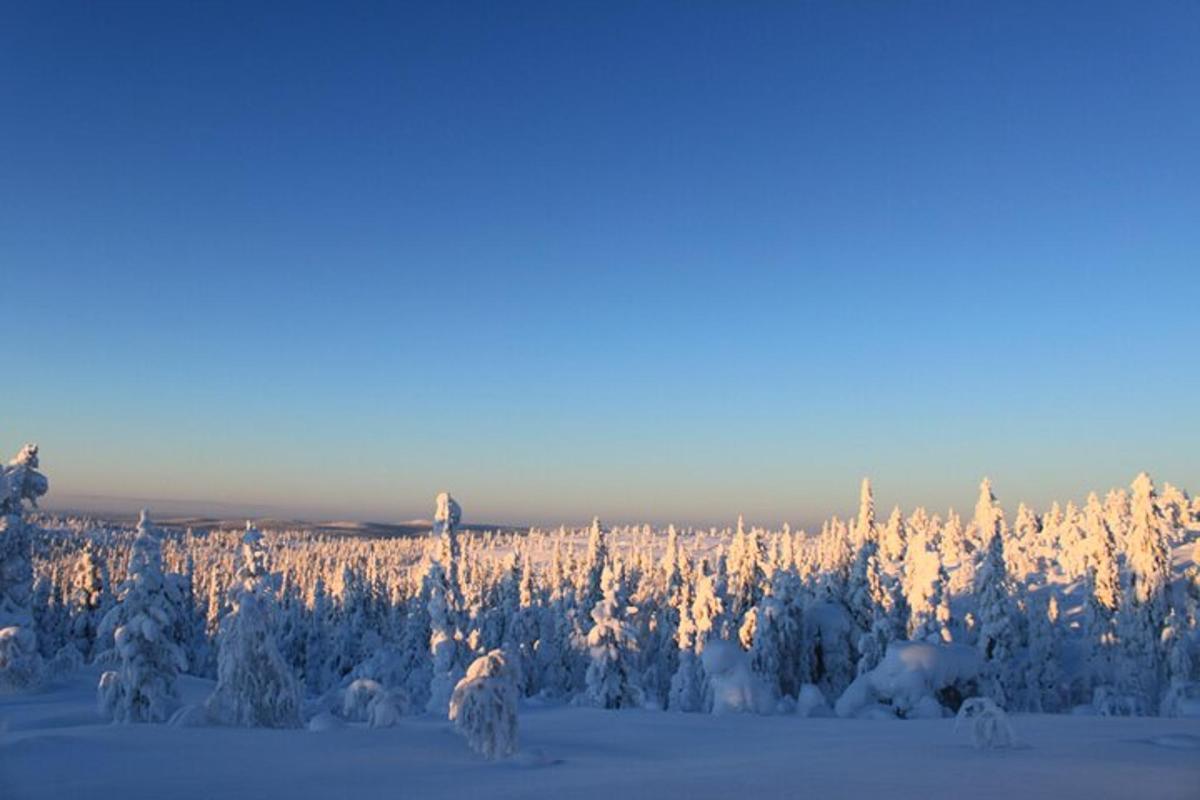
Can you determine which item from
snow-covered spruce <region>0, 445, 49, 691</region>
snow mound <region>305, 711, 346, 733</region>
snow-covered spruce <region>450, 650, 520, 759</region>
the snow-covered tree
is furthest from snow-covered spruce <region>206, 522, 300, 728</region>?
the snow-covered tree

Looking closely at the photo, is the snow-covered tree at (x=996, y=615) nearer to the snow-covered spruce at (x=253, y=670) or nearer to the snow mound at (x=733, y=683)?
the snow mound at (x=733, y=683)

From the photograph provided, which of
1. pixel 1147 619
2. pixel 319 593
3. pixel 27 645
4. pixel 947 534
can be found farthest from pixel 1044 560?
pixel 27 645

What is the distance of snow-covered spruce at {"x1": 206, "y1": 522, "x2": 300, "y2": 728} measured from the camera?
19359 mm

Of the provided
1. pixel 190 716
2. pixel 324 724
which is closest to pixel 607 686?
pixel 190 716

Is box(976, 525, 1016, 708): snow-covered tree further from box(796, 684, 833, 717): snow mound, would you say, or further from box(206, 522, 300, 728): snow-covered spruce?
box(206, 522, 300, 728): snow-covered spruce

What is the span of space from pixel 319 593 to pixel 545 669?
2809 centimetres

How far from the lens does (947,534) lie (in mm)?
122625

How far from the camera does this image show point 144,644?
86.1 ft

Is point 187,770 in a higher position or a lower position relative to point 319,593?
higher

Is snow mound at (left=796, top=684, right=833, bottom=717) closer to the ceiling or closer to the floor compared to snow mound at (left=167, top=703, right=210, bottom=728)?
closer to the floor

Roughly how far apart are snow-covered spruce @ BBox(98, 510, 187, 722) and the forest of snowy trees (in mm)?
69

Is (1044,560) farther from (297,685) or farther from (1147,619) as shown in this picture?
(297,685)

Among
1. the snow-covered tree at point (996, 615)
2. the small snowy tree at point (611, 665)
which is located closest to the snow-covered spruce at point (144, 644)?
the small snowy tree at point (611, 665)

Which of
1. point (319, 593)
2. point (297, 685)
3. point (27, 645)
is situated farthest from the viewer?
point (319, 593)
